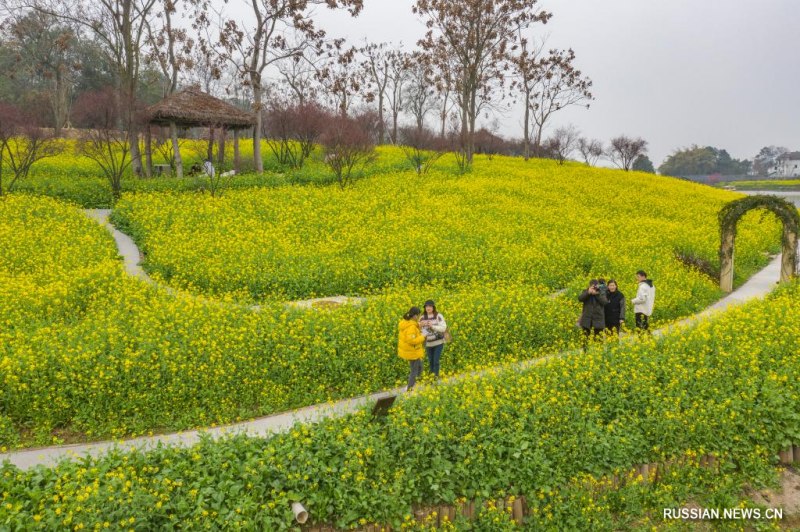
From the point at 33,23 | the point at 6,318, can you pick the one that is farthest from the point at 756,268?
the point at 33,23

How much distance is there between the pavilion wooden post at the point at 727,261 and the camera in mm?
16531

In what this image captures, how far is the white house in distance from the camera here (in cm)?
11056

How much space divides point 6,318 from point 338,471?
320 inches

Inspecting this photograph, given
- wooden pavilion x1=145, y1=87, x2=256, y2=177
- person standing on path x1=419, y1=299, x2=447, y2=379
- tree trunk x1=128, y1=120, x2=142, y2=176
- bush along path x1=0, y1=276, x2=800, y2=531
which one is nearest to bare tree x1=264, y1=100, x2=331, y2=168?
wooden pavilion x1=145, y1=87, x2=256, y2=177

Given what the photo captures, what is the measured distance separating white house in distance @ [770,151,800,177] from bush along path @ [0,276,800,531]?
129181 millimetres

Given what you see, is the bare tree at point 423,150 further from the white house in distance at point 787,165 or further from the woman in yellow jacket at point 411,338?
the white house in distance at point 787,165

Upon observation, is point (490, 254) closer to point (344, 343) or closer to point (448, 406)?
point (344, 343)

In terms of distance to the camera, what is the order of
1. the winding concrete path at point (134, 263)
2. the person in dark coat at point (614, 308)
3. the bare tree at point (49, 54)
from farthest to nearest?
the bare tree at point (49, 54) → the winding concrete path at point (134, 263) → the person in dark coat at point (614, 308)

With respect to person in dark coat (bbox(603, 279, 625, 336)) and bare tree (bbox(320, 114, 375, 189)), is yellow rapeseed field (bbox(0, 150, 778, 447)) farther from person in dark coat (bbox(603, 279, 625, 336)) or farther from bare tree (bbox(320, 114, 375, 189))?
bare tree (bbox(320, 114, 375, 189))

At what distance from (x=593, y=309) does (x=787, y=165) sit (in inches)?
5139

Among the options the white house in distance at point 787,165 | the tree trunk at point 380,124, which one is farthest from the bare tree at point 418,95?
the white house in distance at point 787,165

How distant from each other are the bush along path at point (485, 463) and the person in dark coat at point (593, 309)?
1.92m

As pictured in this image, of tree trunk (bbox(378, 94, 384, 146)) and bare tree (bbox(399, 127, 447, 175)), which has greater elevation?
tree trunk (bbox(378, 94, 384, 146))

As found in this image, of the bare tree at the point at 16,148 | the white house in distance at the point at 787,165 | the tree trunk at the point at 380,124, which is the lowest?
the bare tree at the point at 16,148
